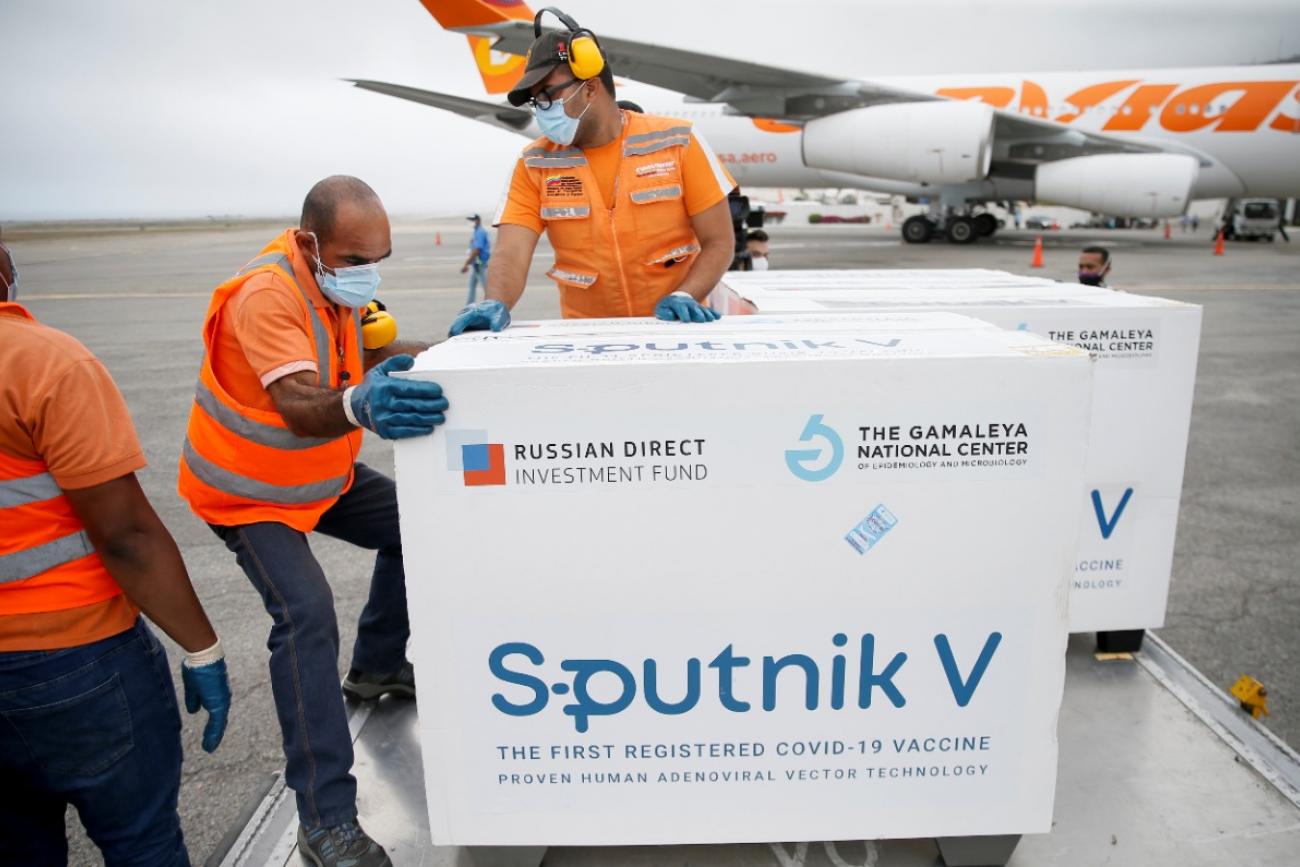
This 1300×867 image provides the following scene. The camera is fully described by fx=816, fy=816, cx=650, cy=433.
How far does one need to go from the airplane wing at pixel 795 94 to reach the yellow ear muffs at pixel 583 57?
44.6ft

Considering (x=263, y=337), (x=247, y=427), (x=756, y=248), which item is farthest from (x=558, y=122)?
(x=756, y=248)

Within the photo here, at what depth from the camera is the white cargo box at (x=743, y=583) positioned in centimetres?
136

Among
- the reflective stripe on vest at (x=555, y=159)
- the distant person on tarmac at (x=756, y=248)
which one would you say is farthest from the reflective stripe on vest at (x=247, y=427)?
the distant person on tarmac at (x=756, y=248)

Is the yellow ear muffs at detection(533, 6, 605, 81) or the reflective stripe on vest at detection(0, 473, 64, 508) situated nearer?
the reflective stripe on vest at detection(0, 473, 64, 508)

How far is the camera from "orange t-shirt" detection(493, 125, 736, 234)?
8.14 ft

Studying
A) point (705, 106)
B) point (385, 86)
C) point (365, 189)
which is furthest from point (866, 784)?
point (705, 106)

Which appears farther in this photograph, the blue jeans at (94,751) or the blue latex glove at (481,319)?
the blue latex glove at (481,319)

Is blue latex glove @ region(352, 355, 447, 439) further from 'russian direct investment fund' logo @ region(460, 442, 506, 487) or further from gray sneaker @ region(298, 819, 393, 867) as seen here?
gray sneaker @ region(298, 819, 393, 867)

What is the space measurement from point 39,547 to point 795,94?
55.6 feet

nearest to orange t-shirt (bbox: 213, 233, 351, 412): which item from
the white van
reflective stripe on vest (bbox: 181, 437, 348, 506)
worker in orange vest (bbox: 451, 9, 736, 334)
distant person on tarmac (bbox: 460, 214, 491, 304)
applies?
reflective stripe on vest (bbox: 181, 437, 348, 506)

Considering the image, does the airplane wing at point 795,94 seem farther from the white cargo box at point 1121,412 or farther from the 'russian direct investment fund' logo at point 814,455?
the 'russian direct investment fund' logo at point 814,455

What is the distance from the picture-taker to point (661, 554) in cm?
143

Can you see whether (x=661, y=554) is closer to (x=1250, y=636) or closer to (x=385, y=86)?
(x=1250, y=636)

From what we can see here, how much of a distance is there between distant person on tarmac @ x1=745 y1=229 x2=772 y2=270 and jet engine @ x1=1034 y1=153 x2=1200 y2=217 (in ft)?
36.3
